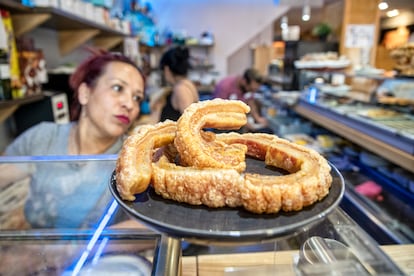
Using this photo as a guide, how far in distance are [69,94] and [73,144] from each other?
784 millimetres

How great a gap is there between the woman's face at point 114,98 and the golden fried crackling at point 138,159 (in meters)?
0.89

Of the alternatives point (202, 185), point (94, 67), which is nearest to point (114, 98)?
point (94, 67)

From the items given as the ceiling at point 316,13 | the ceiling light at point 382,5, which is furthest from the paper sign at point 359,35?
the ceiling at point 316,13

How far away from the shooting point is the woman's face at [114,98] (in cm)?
141

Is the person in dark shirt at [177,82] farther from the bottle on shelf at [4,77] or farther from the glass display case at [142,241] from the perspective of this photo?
the glass display case at [142,241]

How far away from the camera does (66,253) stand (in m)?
0.77

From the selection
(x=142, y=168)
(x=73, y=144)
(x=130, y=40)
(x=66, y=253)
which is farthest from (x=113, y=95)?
(x=130, y=40)

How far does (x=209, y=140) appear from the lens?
1.90 ft

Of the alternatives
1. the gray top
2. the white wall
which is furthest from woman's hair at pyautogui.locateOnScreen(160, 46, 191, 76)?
the white wall

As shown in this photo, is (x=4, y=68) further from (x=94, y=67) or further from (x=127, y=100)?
(x=127, y=100)

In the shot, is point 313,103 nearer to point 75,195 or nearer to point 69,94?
point 69,94

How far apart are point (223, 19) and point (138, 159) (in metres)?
7.44

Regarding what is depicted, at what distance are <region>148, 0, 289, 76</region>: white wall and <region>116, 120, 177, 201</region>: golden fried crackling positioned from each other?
700 cm

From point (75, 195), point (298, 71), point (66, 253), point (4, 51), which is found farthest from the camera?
point (298, 71)
